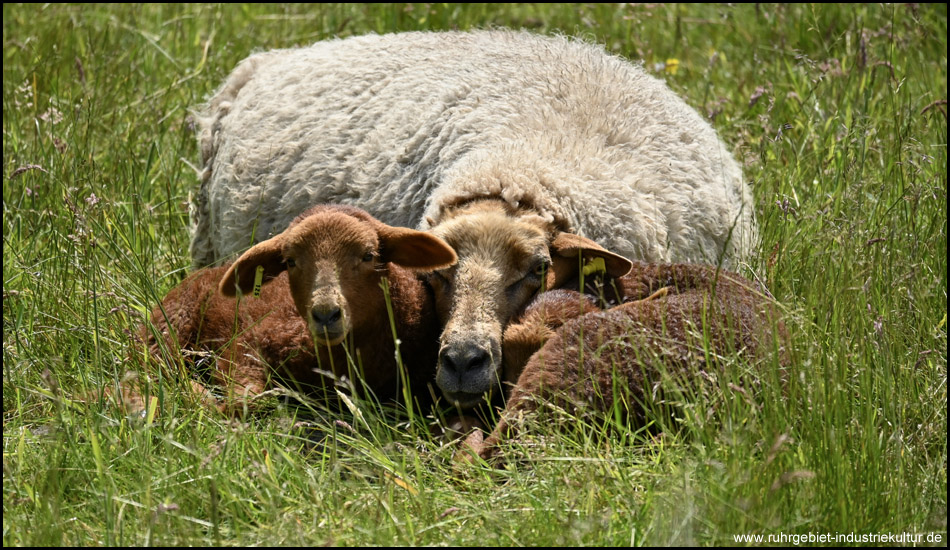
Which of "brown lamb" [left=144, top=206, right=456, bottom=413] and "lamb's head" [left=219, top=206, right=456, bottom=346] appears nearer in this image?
"lamb's head" [left=219, top=206, right=456, bottom=346]

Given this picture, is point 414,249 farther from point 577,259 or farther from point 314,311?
point 577,259

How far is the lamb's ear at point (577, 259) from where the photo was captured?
436 centimetres

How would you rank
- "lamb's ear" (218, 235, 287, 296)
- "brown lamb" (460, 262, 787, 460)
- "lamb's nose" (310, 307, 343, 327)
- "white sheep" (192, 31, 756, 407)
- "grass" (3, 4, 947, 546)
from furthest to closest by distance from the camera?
"white sheep" (192, 31, 756, 407), "lamb's ear" (218, 235, 287, 296), "lamb's nose" (310, 307, 343, 327), "brown lamb" (460, 262, 787, 460), "grass" (3, 4, 947, 546)

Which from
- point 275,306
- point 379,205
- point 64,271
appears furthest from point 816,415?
point 64,271

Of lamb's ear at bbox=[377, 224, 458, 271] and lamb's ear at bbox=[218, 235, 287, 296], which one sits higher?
lamb's ear at bbox=[377, 224, 458, 271]

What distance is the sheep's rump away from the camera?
4.91 metres

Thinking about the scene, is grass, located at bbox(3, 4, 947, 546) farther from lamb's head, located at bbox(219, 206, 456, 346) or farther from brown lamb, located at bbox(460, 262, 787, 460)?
lamb's head, located at bbox(219, 206, 456, 346)

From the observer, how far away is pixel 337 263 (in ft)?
13.7

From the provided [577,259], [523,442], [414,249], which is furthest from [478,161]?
[523,442]

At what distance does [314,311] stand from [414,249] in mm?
497

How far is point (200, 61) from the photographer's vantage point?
25.6ft

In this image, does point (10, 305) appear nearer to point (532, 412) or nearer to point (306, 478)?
point (306, 478)

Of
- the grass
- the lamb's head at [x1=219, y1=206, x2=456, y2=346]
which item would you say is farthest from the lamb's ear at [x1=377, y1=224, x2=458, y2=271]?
the grass

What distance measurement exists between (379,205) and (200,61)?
290 cm
